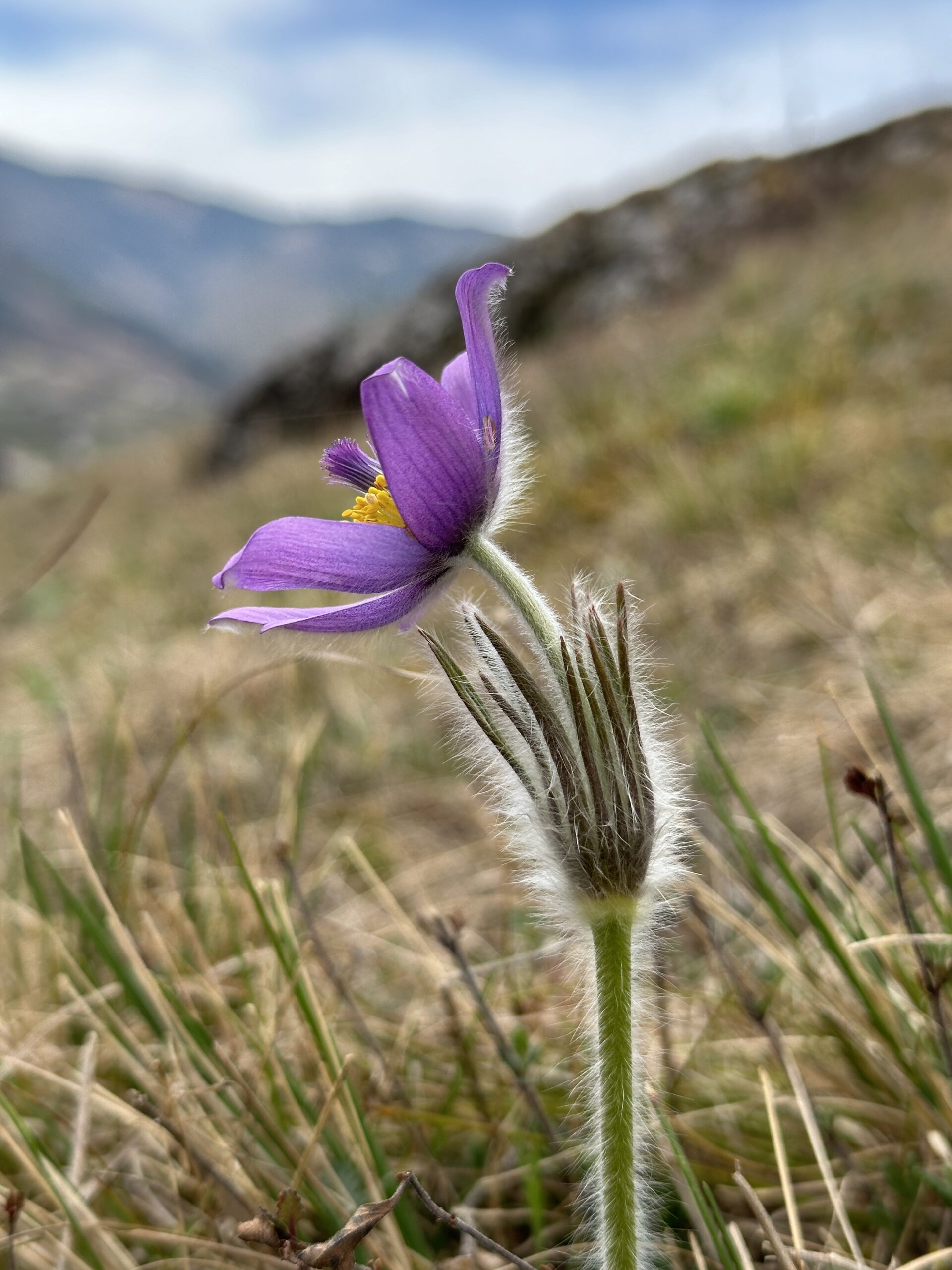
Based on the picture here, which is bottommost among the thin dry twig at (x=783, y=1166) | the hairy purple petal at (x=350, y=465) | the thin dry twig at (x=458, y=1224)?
the thin dry twig at (x=783, y=1166)

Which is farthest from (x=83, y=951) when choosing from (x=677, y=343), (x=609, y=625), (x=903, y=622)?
(x=677, y=343)

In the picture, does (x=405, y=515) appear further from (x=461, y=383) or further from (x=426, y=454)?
(x=461, y=383)

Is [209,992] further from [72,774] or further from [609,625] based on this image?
[609,625]

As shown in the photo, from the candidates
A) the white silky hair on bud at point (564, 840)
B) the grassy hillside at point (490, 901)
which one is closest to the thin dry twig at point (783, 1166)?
the grassy hillside at point (490, 901)

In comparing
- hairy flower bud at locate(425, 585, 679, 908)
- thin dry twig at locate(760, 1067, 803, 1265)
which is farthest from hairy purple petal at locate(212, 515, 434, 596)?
thin dry twig at locate(760, 1067, 803, 1265)

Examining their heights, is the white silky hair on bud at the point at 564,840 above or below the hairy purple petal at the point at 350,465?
below

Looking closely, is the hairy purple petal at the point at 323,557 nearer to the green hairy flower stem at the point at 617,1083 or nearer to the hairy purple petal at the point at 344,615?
the hairy purple petal at the point at 344,615

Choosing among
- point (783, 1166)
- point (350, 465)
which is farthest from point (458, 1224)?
point (350, 465)
